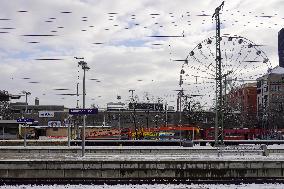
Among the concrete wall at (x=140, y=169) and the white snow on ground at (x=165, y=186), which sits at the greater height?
the concrete wall at (x=140, y=169)

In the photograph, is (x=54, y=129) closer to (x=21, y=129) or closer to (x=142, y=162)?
(x=21, y=129)

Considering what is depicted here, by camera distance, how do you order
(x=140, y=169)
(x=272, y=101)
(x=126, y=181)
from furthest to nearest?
(x=272, y=101), (x=140, y=169), (x=126, y=181)

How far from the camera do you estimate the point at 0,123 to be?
69.7 meters

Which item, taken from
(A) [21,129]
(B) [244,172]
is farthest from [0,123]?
(B) [244,172]

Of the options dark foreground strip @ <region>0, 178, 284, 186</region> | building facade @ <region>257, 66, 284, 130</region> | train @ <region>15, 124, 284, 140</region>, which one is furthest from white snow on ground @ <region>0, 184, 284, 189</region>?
building facade @ <region>257, 66, 284, 130</region>

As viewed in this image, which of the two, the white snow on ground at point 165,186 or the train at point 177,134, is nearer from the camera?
the white snow on ground at point 165,186

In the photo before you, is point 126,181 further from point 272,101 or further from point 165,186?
point 272,101

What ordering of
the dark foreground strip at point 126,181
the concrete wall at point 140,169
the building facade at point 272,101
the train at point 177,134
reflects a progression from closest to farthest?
1. the dark foreground strip at point 126,181
2. the concrete wall at point 140,169
3. the train at point 177,134
4. the building facade at point 272,101

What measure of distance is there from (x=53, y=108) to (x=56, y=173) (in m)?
116

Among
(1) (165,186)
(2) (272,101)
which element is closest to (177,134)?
(1) (165,186)

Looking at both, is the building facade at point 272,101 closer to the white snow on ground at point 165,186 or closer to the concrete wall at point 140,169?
the concrete wall at point 140,169

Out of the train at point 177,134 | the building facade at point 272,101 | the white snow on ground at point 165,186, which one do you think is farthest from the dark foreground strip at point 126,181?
the building facade at point 272,101

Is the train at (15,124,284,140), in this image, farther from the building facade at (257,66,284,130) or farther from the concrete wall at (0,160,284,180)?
the concrete wall at (0,160,284,180)

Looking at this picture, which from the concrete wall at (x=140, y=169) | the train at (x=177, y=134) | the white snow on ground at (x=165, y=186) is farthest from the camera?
the train at (x=177, y=134)
